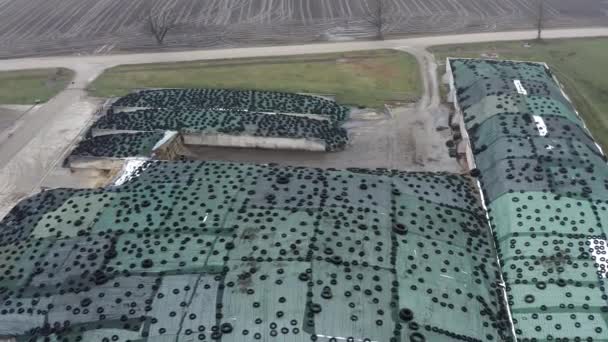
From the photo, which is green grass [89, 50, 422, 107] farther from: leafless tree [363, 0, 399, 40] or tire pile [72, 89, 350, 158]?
leafless tree [363, 0, 399, 40]

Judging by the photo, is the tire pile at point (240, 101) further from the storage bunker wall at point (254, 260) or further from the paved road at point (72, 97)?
the storage bunker wall at point (254, 260)

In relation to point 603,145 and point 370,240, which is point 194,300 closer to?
point 370,240

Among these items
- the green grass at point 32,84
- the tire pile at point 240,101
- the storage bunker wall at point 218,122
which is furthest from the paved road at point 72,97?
the tire pile at point 240,101

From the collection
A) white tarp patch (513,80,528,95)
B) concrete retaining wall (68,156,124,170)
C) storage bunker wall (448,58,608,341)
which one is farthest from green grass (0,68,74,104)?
white tarp patch (513,80,528,95)

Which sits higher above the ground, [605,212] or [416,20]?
[416,20]

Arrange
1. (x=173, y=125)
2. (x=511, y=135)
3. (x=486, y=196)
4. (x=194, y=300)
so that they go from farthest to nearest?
(x=173, y=125) → (x=511, y=135) → (x=486, y=196) → (x=194, y=300)

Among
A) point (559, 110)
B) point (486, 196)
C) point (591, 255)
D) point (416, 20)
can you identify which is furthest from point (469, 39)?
point (591, 255)

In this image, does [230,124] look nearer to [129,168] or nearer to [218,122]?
[218,122]
